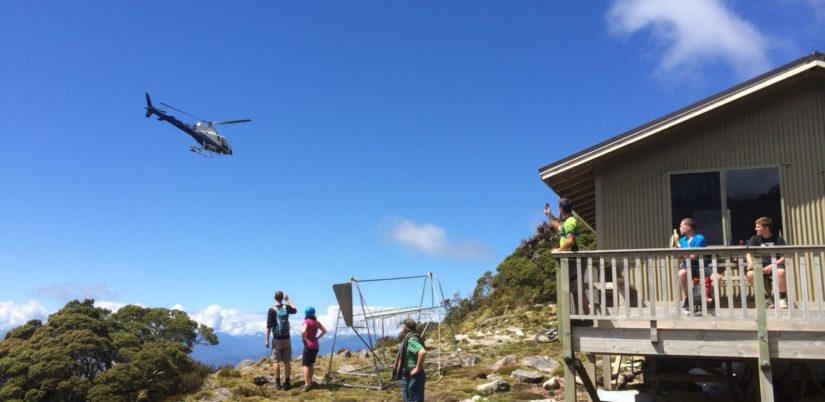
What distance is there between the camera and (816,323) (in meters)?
8.19

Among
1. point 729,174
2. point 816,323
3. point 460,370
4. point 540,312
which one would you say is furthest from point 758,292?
point 540,312

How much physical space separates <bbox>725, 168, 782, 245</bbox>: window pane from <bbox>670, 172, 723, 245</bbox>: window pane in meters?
0.21

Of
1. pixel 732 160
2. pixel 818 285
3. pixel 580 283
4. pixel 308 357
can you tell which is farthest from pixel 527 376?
pixel 818 285

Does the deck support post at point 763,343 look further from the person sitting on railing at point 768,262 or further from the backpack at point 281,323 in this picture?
the backpack at point 281,323

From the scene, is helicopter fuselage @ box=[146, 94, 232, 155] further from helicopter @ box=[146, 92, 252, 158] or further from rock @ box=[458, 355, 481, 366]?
rock @ box=[458, 355, 481, 366]

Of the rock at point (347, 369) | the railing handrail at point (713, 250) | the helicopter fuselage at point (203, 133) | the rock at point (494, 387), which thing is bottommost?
Result: the rock at point (347, 369)

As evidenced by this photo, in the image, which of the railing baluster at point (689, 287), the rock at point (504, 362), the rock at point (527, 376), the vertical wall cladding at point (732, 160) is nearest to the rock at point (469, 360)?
the rock at point (504, 362)

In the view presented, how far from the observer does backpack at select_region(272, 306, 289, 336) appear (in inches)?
568

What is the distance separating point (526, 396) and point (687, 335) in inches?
182

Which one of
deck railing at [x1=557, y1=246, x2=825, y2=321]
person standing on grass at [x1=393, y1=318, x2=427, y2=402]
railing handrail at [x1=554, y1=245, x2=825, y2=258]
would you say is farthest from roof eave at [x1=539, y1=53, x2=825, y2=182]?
person standing on grass at [x1=393, y1=318, x2=427, y2=402]

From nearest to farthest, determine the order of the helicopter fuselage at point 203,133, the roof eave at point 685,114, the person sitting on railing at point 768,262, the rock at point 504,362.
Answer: the person sitting on railing at point 768,262
the roof eave at point 685,114
the rock at point 504,362
the helicopter fuselage at point 203,133

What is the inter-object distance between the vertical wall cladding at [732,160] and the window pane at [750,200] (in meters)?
0.14

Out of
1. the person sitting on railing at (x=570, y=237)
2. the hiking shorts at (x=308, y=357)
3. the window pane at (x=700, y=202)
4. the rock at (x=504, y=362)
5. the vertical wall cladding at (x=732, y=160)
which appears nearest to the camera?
the person sitting on railing at (x=570, y=237)

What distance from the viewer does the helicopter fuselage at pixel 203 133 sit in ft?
144
